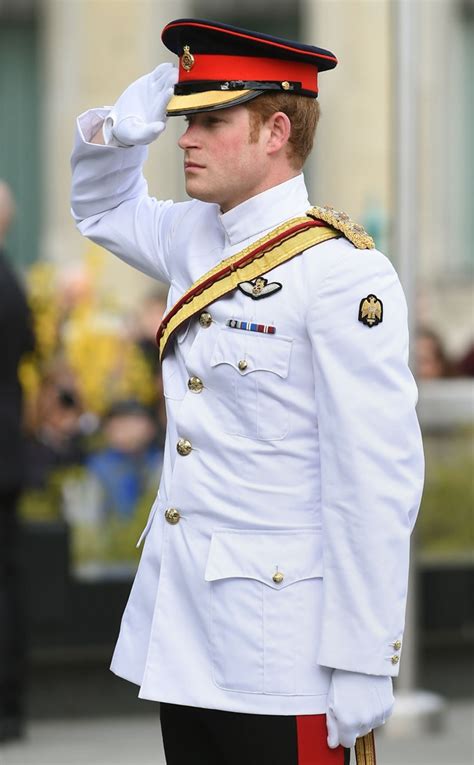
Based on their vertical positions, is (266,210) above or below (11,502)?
above

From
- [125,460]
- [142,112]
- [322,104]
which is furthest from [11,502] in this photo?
[322,104]

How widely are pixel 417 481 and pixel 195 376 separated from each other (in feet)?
1.36

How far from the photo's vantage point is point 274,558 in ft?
9.58

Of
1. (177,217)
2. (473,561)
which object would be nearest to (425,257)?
(473,561)

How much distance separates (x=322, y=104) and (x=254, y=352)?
35.2 feet

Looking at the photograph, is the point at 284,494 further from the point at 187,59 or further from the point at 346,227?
the point at 187,59

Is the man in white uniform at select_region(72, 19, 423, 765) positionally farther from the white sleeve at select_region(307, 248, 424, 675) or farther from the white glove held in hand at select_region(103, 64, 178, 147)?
the white glove held in hand at select_region(103, 64, 178, 147)

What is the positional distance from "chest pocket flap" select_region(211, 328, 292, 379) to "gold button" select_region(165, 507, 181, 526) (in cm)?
26

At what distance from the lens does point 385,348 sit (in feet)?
9.41

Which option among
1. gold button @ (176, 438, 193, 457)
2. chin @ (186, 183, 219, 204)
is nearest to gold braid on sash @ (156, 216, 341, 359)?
chin @ (186, 183, 219, 204)

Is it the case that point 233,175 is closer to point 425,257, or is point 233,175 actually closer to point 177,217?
point 177,217

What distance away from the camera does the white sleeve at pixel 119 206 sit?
3.31 m

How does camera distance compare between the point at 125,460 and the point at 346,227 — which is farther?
the point at 125,460

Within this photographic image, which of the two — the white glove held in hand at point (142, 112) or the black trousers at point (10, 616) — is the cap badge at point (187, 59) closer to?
the white glove held in hand at point (142, 112)
